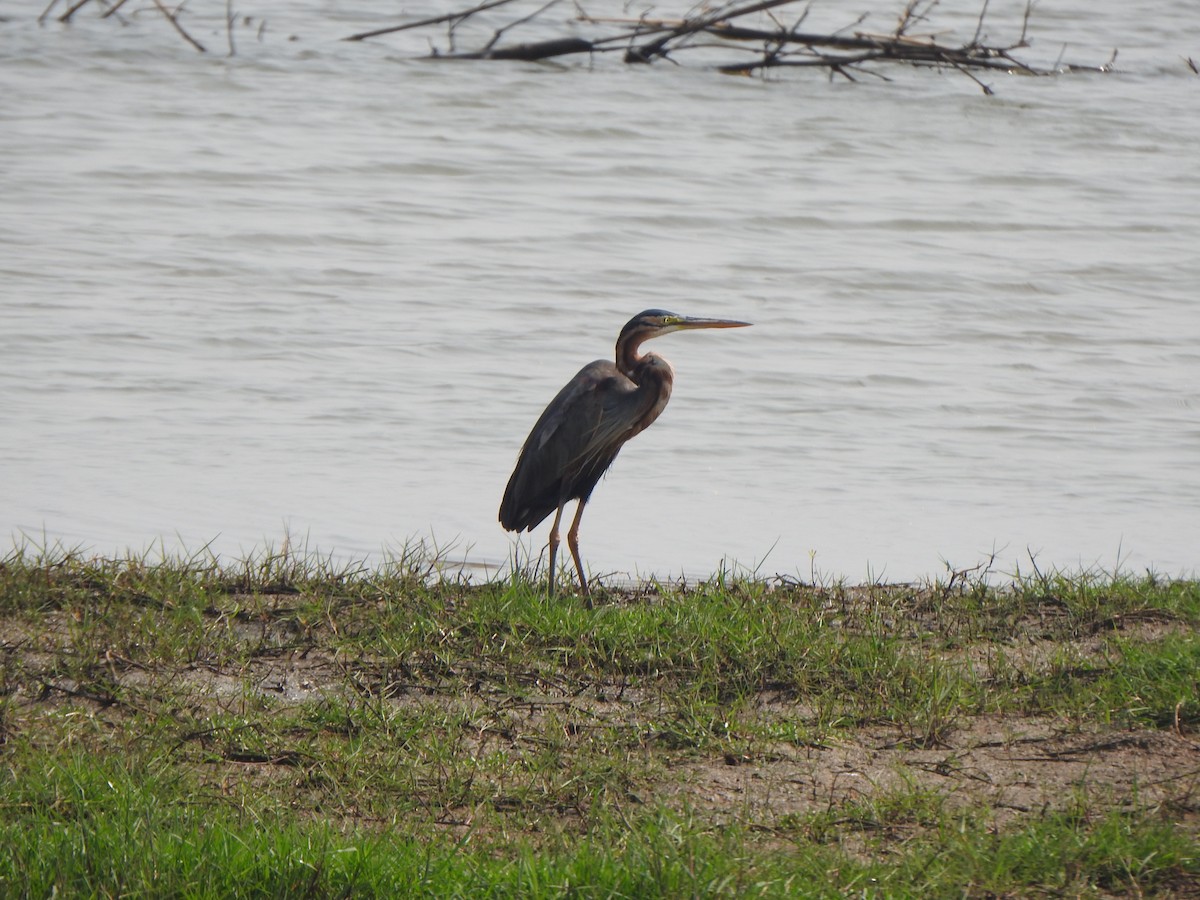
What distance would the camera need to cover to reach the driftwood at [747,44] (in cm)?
1548

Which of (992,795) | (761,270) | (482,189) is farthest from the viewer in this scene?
(482,189)

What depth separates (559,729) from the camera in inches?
157

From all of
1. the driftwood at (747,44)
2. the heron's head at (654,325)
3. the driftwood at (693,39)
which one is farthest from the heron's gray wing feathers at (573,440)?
the driftwood at (693,39)

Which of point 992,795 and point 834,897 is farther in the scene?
point 992,795

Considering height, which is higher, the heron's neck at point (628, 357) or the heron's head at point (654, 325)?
the heron's head at point (654, 325)

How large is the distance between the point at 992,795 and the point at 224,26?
690 inches

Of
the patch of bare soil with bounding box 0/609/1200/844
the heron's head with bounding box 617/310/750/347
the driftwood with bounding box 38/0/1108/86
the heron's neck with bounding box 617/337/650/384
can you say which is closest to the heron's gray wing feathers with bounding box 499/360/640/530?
the heron's neck with bounding box 617/337/650/384

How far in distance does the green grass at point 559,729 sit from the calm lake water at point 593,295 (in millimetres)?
854

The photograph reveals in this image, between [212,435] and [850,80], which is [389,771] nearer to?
[212,435]

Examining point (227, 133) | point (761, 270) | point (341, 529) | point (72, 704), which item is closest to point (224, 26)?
point (227, 133)

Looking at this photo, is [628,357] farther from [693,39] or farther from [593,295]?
[693,39]

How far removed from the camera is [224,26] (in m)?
19.2

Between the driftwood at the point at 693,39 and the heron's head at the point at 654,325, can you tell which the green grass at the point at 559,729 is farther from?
the driftwood at the point at 693,39

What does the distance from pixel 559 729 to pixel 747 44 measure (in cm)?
1644
